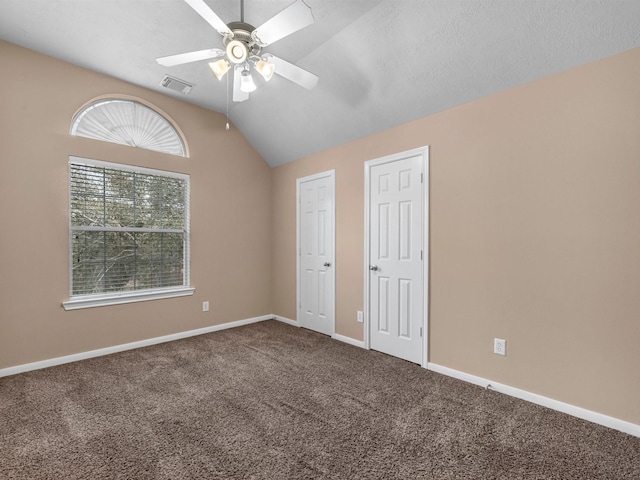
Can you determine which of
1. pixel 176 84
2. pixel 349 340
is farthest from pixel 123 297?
pixel 349 340

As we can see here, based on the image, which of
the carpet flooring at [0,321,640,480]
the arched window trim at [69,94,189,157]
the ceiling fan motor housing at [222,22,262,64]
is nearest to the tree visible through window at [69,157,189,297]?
the arched window trim at [69,94,189,157]

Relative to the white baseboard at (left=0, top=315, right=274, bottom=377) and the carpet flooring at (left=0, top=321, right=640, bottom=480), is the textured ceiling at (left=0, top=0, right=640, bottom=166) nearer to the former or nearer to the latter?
the carpet flooring at (left=0, top=321, right=640, bottom=480)

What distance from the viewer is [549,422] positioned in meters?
2.09

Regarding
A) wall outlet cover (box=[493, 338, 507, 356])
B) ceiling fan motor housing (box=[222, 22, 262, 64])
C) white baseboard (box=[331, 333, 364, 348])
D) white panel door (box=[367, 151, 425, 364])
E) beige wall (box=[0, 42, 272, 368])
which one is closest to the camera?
ceiling fan motor housing (box=[222, 22, 262, 64])

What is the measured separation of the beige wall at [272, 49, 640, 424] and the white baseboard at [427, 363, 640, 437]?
0.05 m

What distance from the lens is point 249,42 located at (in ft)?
6.44

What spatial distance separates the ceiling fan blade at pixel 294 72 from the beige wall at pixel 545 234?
1298mm

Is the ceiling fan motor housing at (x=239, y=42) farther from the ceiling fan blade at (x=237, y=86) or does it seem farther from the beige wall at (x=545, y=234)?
the beige wall at (x=545, y=234)

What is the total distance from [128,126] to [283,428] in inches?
136

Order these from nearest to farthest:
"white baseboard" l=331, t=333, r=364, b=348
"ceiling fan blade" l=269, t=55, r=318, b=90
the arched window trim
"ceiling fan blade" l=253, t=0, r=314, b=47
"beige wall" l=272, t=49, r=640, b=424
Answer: "ceiling fan blade" l=253, t=0, r=314, b=47 < "beige wall" l=272, t=49, r=640, b=424 < "ceiling fan blade" l=269, t=55, r=318, b=90 < the arched window trim < "white baseboard" l=331, t=333, r=364, b=348

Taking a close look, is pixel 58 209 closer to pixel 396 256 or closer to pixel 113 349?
pixel 113 349

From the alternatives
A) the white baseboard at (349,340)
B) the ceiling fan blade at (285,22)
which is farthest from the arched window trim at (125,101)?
the white baseboard at (349,340)

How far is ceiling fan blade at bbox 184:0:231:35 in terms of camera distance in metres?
1.68

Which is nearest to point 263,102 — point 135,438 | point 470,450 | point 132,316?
point 132,316
